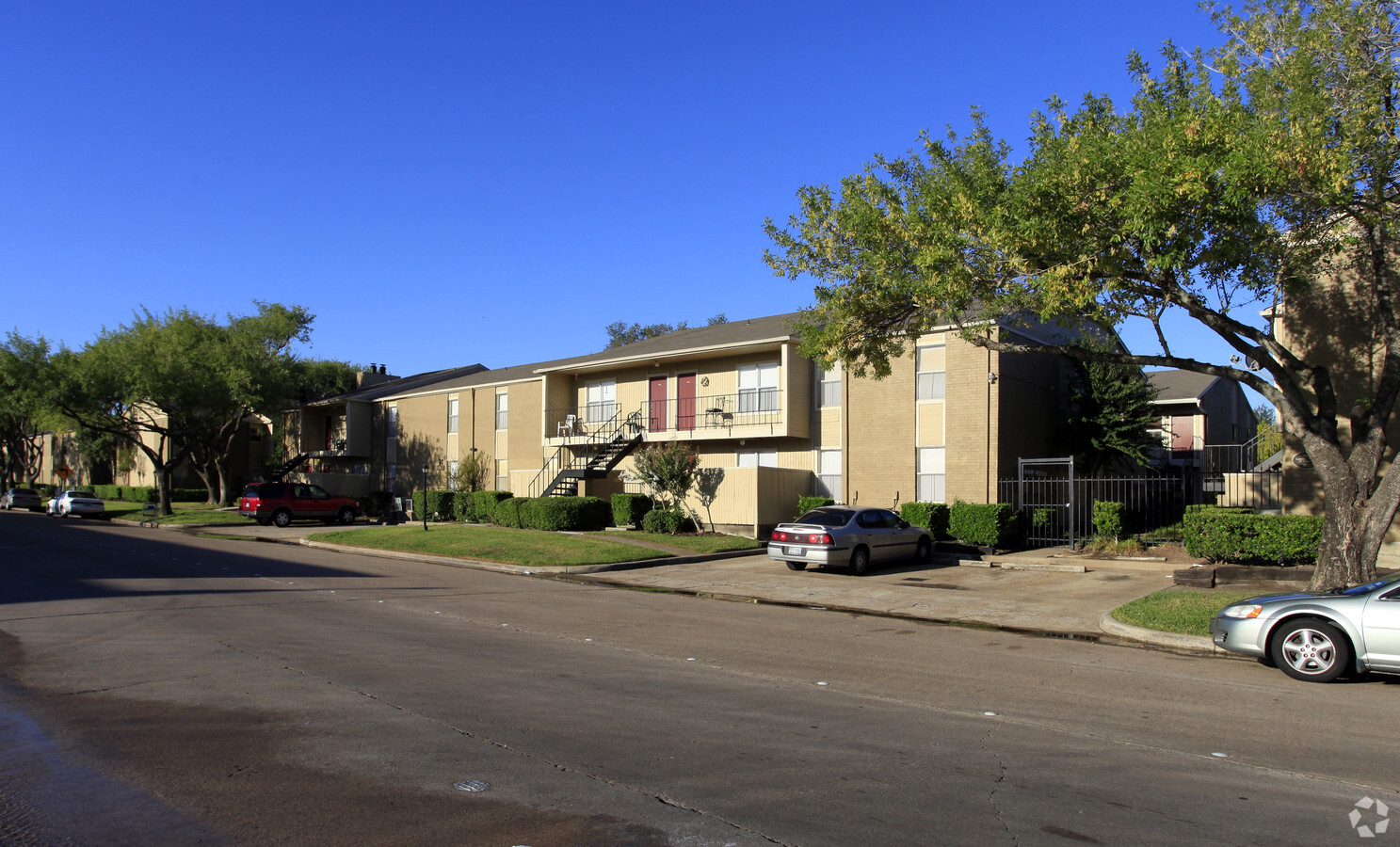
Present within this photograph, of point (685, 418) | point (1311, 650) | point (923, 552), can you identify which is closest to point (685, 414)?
point (685, 418)

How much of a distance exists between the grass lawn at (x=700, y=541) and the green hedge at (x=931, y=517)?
4.30 meters

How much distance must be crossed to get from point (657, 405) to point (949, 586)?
1633 cm

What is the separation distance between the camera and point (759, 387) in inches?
1162

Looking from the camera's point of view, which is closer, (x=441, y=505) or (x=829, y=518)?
(x=829, y=518)

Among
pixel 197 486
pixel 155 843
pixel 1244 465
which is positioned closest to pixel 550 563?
pixel 155 843

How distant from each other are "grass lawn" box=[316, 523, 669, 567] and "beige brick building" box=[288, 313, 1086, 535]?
4.58m

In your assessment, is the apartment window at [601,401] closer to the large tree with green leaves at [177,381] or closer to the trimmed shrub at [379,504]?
the trimmed shrub at [379,504]

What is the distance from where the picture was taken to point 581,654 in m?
9.95

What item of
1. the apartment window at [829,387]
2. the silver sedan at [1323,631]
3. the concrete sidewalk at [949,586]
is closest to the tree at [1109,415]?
the concrete sidewalk at [949,586]

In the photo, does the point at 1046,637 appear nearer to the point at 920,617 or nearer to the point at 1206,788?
the point at 920,617

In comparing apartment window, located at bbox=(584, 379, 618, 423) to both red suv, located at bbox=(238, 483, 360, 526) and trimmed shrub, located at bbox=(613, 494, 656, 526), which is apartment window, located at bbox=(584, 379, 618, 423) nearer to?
trimmed shrub, located at bbox=(613, 494, 656, 526)

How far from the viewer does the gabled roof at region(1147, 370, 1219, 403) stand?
3430 centimetres

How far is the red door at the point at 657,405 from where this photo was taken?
32.2m

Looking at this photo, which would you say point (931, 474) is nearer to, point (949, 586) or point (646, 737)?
point (949, 586)
